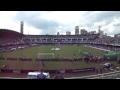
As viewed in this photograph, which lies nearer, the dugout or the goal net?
the goal net

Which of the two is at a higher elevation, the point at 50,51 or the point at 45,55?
the point at 50,51

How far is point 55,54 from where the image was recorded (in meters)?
6.76

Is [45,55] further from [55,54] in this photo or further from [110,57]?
[110,57]

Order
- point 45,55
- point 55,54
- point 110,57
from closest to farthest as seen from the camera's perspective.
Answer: point 45,55 → point 110,57 → point 55,54

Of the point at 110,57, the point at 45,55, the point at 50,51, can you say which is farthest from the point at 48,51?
the point at 110,57

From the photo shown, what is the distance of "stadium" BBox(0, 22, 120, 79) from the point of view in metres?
6.41

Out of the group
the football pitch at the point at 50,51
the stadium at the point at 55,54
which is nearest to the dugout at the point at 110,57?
the stadium at the point at 55,54

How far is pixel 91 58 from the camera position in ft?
22.9

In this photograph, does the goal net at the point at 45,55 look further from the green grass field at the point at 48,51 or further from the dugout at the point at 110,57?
the dugout at the point at 110,57

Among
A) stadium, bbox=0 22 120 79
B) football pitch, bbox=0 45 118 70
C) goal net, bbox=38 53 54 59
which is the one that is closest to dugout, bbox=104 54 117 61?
stadium, bbox=0 22 120 79

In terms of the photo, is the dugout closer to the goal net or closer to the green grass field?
the green grass field

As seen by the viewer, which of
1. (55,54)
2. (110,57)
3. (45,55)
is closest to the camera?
(45,55)
